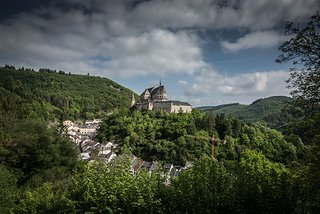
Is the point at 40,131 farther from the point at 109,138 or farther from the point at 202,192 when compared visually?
the point at 109,138

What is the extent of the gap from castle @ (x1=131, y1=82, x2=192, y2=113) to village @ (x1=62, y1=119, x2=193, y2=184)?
1776 centimetres

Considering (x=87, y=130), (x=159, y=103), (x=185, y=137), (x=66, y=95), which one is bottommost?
(x=185, y=137)

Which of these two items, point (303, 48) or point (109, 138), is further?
point (109, 138)

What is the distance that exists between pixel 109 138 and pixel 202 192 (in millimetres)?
61816

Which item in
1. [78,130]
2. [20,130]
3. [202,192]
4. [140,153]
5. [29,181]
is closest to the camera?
[202,192]

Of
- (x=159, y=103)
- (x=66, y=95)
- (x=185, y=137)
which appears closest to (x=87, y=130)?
(x=159, y=103)

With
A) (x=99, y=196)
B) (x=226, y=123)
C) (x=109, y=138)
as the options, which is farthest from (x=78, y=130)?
(x=99, y=196)

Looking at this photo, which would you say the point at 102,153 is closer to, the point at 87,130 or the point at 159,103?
the point at 159,103

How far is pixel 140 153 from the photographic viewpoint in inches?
2346

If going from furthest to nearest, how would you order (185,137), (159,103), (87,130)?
(87,130) → (159,103) → (185,137)

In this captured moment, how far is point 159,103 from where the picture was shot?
8038 centimetres

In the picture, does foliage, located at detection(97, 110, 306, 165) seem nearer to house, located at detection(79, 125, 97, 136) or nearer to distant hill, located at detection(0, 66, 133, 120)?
house, located at detection(79, 125, 97, 136)

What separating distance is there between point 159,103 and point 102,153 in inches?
1280

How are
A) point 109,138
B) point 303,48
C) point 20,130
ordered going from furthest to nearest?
point 109,138, point 20,130, point 303,48
